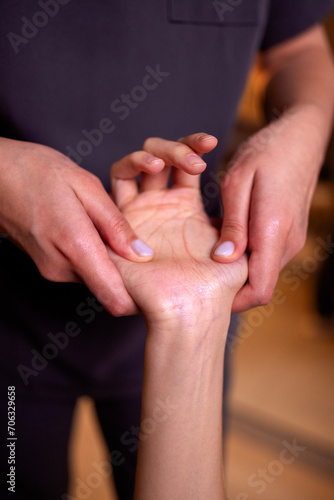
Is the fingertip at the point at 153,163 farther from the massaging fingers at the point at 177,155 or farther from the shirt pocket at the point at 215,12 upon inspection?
the shirt pocket at the point at 215,12

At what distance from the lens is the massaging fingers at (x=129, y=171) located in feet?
1.90

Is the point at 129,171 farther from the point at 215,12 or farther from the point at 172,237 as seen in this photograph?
the point at 215,12

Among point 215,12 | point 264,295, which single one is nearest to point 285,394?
point 264,295

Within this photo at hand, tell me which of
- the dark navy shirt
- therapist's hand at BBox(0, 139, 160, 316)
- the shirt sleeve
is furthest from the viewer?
the shirt sleeve

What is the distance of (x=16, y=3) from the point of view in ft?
2.01

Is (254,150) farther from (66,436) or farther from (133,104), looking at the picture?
(66,436)

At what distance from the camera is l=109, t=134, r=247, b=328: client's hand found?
56 centimetres

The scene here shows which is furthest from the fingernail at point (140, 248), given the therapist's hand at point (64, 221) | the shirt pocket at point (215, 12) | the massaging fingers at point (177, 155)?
the shirt pocket at point (215, 12)

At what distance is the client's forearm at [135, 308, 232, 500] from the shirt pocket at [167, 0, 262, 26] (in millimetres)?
427

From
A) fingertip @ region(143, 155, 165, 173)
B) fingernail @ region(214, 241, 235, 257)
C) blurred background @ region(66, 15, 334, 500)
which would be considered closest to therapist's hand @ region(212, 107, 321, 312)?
fingernail @ region(214, 241, 235, 257)

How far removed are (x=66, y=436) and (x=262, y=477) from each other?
0.99 m

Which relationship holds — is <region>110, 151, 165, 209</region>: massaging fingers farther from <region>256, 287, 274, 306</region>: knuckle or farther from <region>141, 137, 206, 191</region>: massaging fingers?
<region>256, 287, 274, 306</region>: knuckle

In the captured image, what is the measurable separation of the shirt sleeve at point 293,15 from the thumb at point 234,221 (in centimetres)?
38

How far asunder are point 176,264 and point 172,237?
66 millimetres
